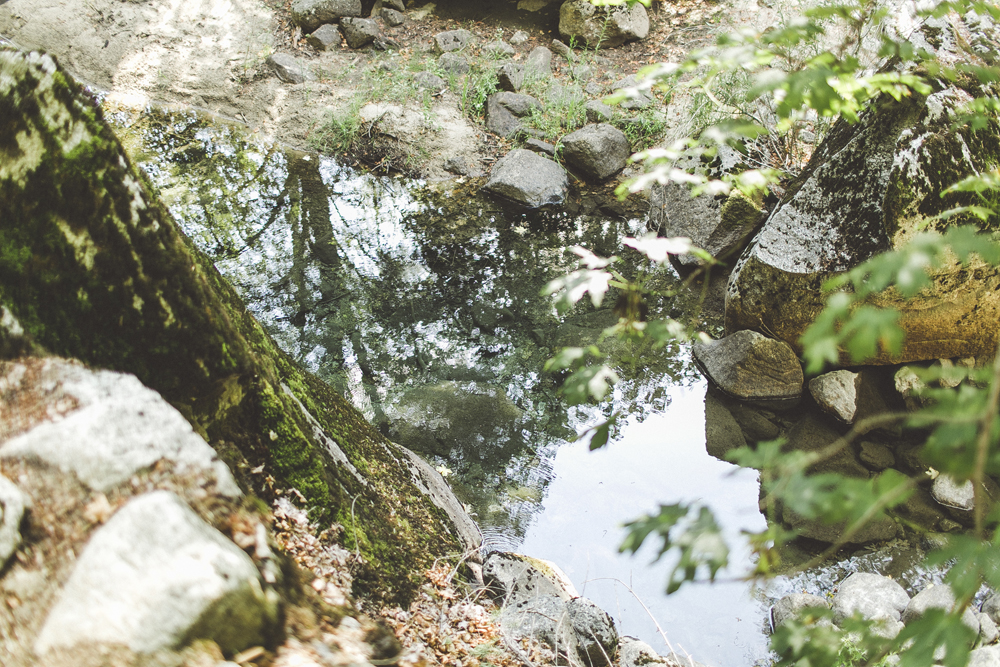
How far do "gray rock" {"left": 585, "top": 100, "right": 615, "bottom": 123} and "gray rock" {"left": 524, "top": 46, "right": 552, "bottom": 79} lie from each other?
3.49 feet

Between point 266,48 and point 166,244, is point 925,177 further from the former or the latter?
point 266,48

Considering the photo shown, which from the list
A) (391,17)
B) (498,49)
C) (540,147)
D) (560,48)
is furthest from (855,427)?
(391,17)

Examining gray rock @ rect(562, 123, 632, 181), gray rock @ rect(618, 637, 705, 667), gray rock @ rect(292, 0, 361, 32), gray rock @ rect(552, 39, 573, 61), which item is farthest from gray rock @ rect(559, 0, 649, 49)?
gray rock @ rect(618, 637, 705, 667)

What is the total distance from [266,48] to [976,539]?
10388 mm

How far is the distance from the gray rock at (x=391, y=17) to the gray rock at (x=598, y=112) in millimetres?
A: 4037

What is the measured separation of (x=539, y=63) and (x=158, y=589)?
9.31 metres

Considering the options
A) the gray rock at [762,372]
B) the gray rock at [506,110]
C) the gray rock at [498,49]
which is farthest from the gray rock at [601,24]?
the gray rock at [762,372]

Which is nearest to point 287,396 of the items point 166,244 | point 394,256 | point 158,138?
point 166,244

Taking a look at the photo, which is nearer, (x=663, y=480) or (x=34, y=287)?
(x=34, y=287)

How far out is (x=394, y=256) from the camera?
6.14 metres

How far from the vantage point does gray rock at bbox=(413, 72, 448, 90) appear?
336 inches

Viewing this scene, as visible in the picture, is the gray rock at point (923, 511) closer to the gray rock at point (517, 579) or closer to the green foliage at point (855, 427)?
the gray rock at point (517, 579)

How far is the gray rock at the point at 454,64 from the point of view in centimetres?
892

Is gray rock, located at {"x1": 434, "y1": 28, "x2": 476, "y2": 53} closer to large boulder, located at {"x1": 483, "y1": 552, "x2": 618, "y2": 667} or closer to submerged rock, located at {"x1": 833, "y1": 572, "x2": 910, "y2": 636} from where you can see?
large boulder, located at {"x1": 483, "y1": 552, "x2": 618, "y2": 667}
